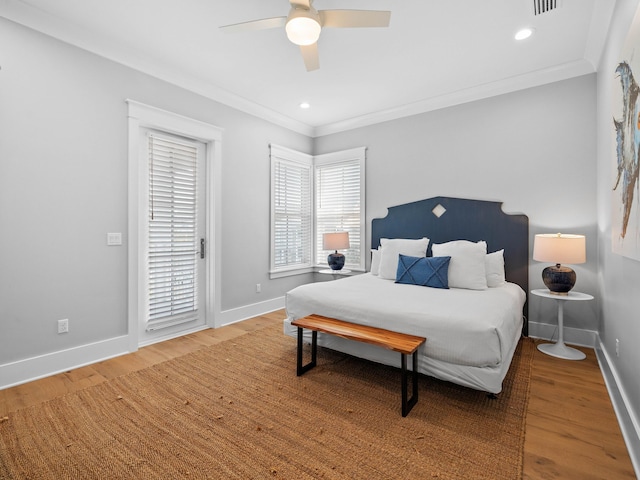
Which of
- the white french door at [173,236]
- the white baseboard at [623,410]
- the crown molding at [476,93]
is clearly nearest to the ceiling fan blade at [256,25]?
the white french door at [173,236]

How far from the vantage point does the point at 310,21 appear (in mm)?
1945

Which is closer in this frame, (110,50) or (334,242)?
(110,50)

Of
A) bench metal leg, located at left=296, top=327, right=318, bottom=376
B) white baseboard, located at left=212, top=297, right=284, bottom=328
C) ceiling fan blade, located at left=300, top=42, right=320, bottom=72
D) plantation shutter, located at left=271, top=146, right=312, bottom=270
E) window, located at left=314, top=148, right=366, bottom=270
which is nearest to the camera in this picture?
ceiling fan blade, located at left=300, top=42, right=320, bottom=72

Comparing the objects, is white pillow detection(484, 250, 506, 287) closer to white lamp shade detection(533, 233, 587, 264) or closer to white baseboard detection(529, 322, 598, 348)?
white lamp shade detection(533, 233, 587, 264)

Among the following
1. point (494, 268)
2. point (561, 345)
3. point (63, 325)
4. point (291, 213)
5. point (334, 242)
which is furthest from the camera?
point (291, 213)

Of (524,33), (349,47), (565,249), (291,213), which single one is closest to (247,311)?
(291,213)

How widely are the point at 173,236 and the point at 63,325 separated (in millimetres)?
1254

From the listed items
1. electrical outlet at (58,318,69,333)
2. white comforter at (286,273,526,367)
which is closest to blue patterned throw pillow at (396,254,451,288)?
white comforter at (286,273,526,367)

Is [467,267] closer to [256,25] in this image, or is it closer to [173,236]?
[256,25]

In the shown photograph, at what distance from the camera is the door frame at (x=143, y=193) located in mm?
3045

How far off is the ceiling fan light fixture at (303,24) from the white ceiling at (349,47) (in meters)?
0.50

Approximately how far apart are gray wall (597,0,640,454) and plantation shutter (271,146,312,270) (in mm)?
3640

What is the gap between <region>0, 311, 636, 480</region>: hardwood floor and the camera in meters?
1.57

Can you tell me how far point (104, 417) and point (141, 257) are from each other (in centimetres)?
160
